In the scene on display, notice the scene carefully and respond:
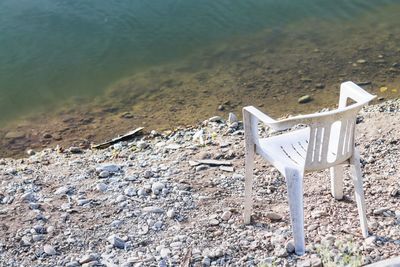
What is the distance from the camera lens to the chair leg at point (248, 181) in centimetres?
424

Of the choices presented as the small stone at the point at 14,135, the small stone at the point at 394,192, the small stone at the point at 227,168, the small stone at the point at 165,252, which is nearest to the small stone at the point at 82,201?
the small stone at the point at 165,252

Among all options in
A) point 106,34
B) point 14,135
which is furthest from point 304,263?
point 106,34

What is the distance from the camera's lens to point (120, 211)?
4.82m

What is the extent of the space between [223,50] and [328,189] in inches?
195

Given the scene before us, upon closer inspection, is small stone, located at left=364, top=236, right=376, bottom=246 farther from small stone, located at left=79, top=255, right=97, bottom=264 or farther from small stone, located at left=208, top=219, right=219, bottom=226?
small stone, located at left=79, top=255, right=97, bottom=264

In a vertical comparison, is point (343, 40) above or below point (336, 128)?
below

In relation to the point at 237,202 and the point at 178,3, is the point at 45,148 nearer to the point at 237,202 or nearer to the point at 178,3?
the point at 237,202

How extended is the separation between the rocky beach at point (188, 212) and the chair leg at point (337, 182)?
2.0 inches

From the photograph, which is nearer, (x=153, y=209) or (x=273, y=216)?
(x=273, y=216)

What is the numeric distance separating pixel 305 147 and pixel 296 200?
0.42 metres

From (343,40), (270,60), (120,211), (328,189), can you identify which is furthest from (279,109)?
(120,211)

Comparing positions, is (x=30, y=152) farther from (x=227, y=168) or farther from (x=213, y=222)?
(x=213, y=222)

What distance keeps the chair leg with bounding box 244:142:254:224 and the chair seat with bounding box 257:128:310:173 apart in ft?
0.20

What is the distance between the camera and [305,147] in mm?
4262
